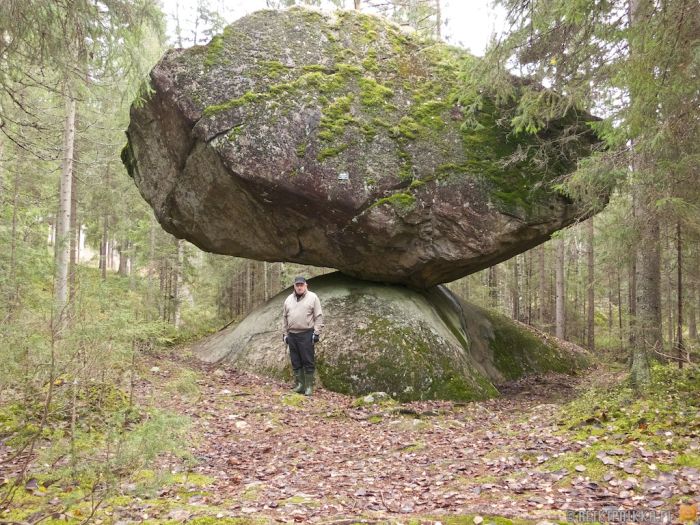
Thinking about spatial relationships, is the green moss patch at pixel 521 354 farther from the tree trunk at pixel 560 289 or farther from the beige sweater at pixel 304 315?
the beige sweater at pixel 304 315

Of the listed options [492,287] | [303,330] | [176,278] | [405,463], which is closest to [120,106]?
[303,330]

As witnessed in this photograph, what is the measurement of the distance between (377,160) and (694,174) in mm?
4943

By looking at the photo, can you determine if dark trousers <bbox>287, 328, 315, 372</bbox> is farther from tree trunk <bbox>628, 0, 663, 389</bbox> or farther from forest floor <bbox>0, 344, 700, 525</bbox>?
tree trunk <bbox>628, 0, 663, 389</bbox>

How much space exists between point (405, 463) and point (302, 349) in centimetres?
345

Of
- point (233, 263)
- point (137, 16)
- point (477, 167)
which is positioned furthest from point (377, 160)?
point (233, 263)

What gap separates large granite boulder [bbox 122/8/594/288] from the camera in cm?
905

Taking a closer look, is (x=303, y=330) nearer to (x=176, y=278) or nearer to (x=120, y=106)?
(x=120, y=106)

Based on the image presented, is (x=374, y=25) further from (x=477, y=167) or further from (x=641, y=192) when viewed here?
(x=641, y=192)

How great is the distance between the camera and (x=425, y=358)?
8.88 meters

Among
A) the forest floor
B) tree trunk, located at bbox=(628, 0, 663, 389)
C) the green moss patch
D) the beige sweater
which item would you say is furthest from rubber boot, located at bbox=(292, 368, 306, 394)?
the green moss patch

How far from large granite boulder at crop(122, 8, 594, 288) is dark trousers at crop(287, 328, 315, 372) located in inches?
86.5

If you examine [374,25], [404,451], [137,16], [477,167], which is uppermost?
[374,25]

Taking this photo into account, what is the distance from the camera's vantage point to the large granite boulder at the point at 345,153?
9.05 meters

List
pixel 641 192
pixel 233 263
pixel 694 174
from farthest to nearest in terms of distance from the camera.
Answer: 1. pixel 233 263
2. pixel 641 192
3. pixel 694 174
